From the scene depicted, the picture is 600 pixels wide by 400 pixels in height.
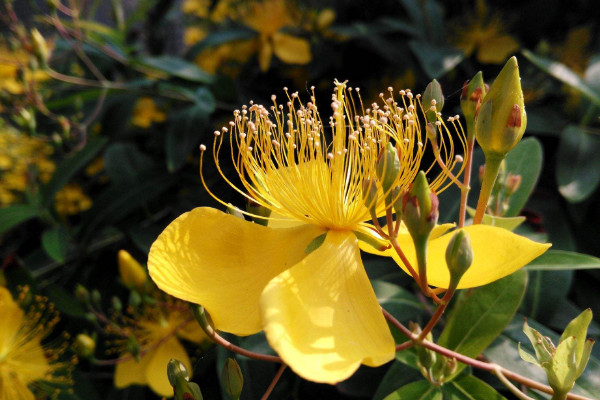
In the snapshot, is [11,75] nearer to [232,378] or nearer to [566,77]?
[232,378]

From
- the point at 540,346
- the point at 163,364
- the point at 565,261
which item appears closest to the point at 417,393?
the point at 540,346

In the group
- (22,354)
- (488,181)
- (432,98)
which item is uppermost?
(432,98)

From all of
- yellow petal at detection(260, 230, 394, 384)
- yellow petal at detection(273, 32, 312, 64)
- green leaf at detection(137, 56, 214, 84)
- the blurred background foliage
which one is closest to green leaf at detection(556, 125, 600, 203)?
the blurred background foliage

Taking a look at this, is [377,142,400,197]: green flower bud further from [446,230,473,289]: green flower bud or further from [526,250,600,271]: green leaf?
[526,250,600,271]: green leaf

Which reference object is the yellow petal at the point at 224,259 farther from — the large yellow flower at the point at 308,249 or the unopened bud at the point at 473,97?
the unopened bud at the point at 473,97

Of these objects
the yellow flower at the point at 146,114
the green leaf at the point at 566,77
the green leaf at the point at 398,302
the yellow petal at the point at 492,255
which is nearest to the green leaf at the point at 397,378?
the green leaf at the point at 398,302

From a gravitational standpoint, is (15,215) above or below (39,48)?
below


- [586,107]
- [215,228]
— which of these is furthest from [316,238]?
[586,107]

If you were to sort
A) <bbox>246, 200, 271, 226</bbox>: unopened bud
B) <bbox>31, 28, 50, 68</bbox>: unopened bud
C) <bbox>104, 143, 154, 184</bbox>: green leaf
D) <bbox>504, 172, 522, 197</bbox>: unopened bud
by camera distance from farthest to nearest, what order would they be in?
<bbox>104, 143, 154, 184</bbox>: green leaf, <bbox>31, 28, 50, 68</bbox>: unopened bud, <bbox>504, 172, 522, 197</bbox>: unopened bud, <bbox>246, 200, 271, 226</bbox>: unopened bud
